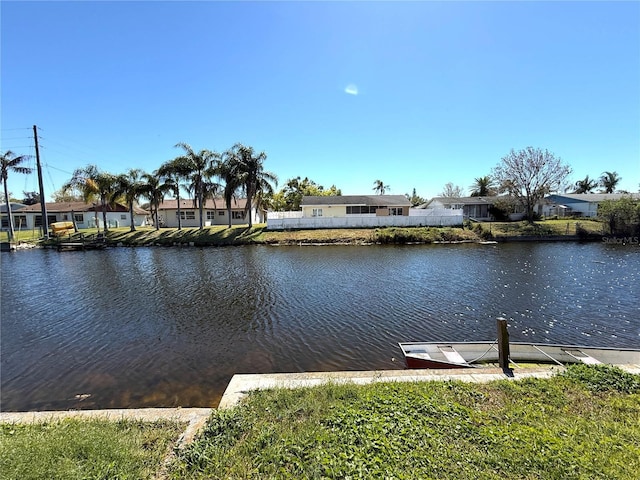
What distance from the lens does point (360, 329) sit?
38.3 ft

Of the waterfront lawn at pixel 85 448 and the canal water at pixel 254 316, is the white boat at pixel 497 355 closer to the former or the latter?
the canal water at pixel 254 316

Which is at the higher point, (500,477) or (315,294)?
(500,477)

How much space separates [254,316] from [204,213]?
4130cm

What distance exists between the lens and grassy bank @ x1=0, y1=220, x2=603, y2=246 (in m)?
37.4

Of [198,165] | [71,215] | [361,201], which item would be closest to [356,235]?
[361,201]

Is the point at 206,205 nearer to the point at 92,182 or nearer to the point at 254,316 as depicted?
the point at 92,182

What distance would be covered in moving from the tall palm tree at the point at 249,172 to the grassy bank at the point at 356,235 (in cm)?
554

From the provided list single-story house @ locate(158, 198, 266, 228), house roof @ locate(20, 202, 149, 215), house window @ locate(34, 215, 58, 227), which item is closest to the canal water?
single-story house @ locate(158, 198, 266, 228)

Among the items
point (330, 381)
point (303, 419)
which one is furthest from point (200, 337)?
point (303, 419)

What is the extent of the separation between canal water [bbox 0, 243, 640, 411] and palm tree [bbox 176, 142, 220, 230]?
19.0m

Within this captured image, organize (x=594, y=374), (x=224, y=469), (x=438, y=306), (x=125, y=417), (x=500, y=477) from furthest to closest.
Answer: (x=438, y=306), (x=594, y=374), (x=125, y=417), (x=224, y=469), (x=500, y=477)

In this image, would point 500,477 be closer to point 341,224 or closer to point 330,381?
point 330,381

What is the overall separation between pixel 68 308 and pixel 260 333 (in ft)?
33.3

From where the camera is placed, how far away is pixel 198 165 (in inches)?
1620
